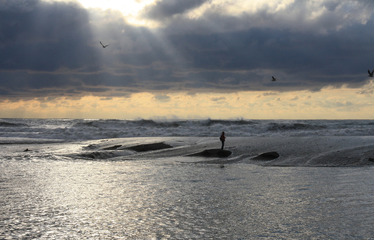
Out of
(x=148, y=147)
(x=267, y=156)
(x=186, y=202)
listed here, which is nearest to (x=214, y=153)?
(x=267, y=156)

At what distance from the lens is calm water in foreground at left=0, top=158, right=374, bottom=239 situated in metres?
9.01

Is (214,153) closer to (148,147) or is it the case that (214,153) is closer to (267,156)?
(267,156)

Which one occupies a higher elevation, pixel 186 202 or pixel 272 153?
pixel 272 153

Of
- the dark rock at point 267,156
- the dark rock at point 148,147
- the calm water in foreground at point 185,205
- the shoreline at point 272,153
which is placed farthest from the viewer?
the dark rock at point 148,147

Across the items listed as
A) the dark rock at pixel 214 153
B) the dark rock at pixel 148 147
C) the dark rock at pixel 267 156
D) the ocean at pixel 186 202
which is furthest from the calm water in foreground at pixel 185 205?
the dark rock at pixel 148 147

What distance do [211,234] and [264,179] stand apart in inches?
351

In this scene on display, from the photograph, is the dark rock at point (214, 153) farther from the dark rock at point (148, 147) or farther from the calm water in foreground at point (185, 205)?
the calm water in foreground at point (185, 205)

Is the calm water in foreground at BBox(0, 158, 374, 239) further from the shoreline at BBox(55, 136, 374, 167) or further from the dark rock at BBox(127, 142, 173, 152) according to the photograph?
the dark rock at BBox(127, 142, 173, 152)

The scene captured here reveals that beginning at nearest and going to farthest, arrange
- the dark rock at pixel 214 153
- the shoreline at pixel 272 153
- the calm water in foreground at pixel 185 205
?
the calm water in foreground at pixel 185 205 → the shoreline at pixel 272 153 → the dark rock at pixel 214 153

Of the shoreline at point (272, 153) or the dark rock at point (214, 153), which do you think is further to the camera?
the dark rock at point (214, 153)

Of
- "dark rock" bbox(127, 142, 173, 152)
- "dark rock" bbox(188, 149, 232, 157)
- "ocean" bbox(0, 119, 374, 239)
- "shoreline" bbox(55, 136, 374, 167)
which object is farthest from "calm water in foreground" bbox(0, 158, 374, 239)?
"dark rock" bbox(127, 142, 173, 152)

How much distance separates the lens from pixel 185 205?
11805 millimetres

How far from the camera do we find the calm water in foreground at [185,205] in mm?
9008

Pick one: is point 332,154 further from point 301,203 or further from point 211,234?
point 211,234
